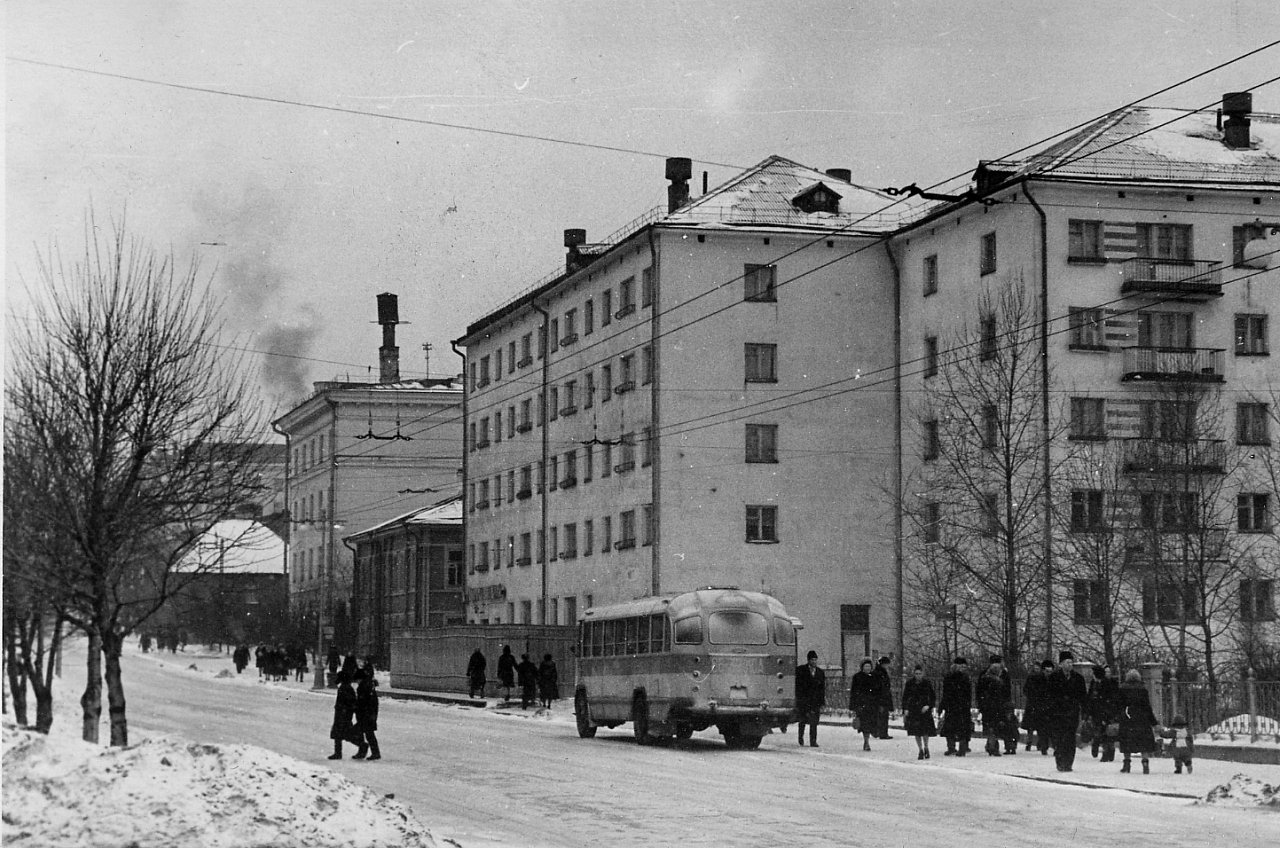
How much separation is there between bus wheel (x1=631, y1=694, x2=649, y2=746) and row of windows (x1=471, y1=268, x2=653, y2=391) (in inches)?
1072

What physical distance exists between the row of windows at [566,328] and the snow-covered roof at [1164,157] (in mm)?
12568

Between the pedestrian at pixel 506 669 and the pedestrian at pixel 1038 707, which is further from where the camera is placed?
the pedestrian at pixel 506 669

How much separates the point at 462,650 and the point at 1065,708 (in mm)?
32921

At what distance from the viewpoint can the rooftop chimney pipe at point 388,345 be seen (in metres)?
97.9

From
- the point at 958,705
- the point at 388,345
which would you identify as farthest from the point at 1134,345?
the point at 388,345

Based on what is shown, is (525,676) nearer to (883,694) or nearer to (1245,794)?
(883,694)

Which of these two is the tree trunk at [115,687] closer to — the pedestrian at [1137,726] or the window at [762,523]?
the pedestrian at [1137,726]

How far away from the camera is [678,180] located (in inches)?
2486

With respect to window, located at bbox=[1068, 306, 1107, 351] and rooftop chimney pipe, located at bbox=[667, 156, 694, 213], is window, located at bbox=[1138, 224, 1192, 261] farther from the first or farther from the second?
rooftop chimney pipe, located at bbox=[667, 156, 694, 213]

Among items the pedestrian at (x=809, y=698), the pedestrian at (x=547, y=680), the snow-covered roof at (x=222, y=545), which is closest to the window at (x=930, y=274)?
the pedestrian at (x=547, y=680)

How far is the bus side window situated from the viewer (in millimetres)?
29016

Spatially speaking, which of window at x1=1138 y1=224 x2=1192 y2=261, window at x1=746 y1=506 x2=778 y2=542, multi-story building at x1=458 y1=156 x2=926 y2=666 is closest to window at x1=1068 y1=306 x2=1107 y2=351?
window at x1=1138 y1=224 x2=1192 y2=261

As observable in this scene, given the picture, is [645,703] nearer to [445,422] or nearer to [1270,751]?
[1270,751]

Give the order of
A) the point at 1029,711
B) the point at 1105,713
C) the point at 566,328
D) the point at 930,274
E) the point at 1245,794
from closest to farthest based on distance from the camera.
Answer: the point at 1245,794, the point at 1105,713, the point at 1029,711, the point at 930,274, the point at 566,328
